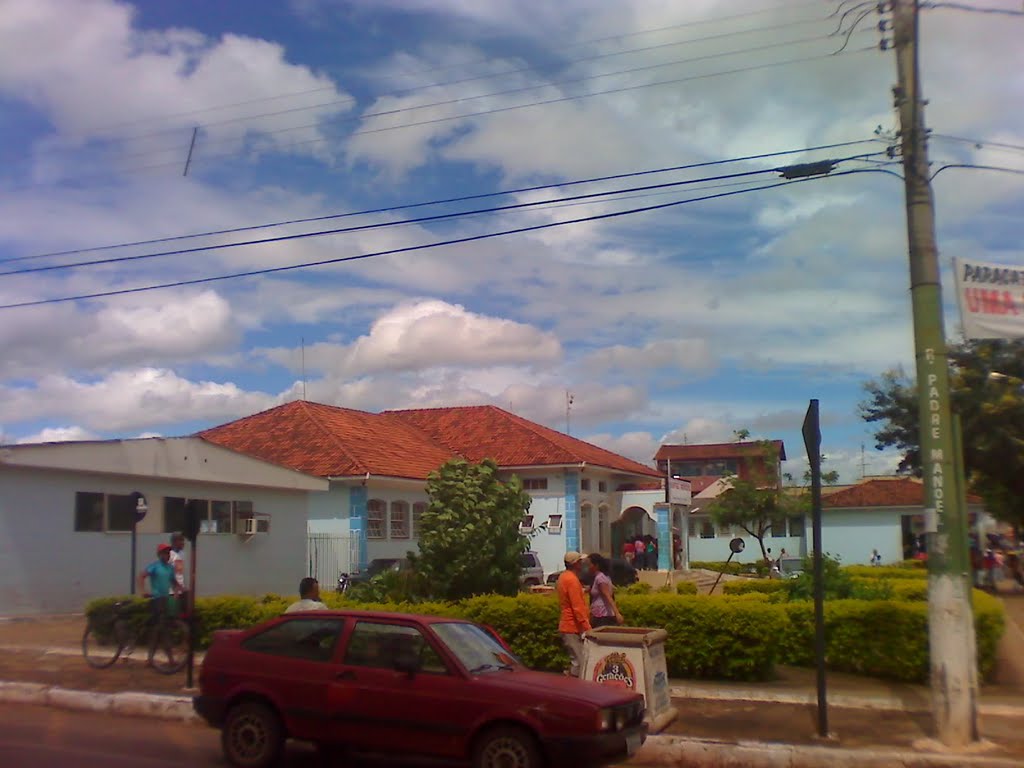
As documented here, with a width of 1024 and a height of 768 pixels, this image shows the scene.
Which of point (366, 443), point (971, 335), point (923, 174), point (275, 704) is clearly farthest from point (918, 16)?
point (366, 443)

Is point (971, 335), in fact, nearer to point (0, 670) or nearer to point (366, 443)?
point (0, 670)

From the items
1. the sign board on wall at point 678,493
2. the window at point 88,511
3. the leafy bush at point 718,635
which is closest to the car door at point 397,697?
the leafy bush at point 718,635

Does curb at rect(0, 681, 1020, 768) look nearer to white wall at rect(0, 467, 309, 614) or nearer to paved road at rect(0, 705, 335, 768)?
paved road at rect(0, 705, 335, 768)

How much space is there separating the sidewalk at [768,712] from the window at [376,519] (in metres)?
16.5

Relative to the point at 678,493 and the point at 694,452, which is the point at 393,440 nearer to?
the point at 678,493

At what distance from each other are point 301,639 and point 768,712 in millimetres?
5561

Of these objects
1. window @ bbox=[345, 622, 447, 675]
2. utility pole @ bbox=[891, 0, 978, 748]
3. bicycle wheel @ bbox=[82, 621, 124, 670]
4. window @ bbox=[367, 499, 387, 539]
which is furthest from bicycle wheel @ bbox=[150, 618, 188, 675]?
window @ bbox=[367, 499, 387, 539]

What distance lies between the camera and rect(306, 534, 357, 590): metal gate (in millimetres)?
31025

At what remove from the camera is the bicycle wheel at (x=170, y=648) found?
14859 millimetres

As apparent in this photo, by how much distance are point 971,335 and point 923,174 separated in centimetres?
173

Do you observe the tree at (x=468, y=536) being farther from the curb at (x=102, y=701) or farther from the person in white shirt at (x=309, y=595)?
the curb at (x=102, y=701)

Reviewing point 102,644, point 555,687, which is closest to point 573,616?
point 555,687

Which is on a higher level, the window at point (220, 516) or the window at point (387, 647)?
the window at point (220, 516)

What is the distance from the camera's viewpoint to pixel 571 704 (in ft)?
27.4
